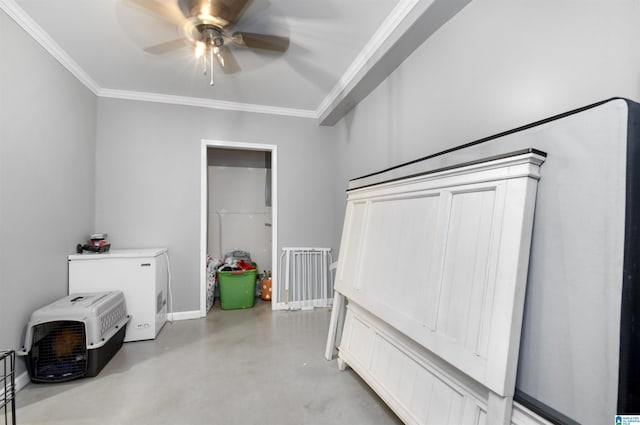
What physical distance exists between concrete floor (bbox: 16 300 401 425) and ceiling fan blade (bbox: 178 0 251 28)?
8.34 feet

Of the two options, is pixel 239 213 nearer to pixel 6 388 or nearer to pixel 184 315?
pixel 184 315

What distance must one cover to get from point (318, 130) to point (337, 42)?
69.2 inches

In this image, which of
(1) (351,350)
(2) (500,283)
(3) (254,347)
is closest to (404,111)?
(2) (500,283)

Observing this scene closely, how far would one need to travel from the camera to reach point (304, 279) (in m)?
4.12

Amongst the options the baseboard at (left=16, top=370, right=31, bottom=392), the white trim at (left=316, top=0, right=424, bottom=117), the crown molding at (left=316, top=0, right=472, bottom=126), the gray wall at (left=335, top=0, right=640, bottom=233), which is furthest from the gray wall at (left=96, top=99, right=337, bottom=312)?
the gray wall at (left=335, top=0, right=640, bottom=233)

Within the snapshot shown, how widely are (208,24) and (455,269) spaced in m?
2.12

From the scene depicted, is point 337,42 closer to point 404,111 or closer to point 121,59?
point 404,111

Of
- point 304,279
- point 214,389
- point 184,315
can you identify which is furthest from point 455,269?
point 184,315

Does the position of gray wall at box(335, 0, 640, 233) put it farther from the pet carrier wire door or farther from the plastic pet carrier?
the plastic pet carrier

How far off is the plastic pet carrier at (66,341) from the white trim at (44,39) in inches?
84.7

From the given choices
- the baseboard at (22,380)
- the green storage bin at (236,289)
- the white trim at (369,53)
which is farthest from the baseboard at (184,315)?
the white trim at (369,53)

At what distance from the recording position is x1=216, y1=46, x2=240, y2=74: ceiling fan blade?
2.58m

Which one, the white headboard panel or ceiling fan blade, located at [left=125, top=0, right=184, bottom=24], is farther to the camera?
ceiling fan blade, located at [left=125, top=0, right=184, bottom=24]

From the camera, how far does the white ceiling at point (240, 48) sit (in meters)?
2.09
